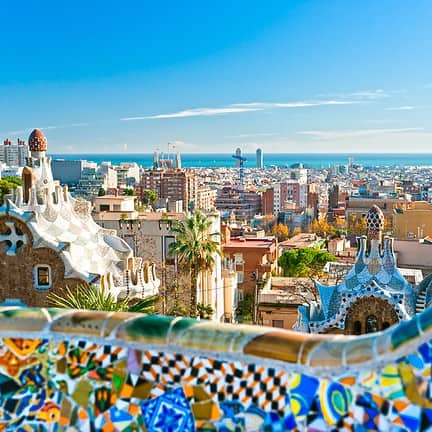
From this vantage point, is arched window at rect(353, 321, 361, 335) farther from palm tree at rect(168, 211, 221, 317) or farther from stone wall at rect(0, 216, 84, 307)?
palm tree at rect(168, 211, 221, 317)

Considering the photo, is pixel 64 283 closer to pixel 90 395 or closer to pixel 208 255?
pixel 208 255

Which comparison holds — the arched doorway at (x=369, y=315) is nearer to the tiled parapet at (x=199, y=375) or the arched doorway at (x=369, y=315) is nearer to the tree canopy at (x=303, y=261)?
the tiled parapet at (x=199, y=375)

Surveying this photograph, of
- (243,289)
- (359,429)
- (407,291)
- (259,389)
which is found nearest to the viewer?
(359,429)

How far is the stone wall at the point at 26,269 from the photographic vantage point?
50.4 ft

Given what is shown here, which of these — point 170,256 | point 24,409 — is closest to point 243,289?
point 170,256

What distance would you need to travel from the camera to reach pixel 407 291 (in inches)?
574

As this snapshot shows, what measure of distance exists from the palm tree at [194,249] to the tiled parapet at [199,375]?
56.7 ft

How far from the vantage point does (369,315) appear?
14.1 m

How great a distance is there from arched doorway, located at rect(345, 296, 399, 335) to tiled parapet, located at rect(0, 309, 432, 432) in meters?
11.3

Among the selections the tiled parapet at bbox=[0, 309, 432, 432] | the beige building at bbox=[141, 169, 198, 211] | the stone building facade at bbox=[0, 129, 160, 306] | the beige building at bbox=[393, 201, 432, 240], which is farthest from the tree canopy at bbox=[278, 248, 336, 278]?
the beige building at bbox=[141, 169, 198, 211]

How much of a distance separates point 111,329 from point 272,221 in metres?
99.6

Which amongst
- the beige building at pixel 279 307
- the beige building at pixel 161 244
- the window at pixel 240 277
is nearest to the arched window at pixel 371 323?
the beige building at pixel 279 307

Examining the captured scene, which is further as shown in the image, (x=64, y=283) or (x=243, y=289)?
(x=243, y=289)

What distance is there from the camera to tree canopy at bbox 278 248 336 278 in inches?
1388
